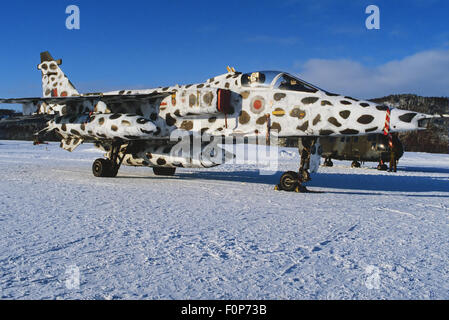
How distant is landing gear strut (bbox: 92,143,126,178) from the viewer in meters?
11.2

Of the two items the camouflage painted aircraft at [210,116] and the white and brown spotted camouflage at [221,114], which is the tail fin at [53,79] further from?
the white and brown spotted camouflage at [221,114]

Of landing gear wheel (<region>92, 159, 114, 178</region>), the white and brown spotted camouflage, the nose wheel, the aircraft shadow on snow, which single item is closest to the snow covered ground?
the nose wheel

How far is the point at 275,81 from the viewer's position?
8.69 meters

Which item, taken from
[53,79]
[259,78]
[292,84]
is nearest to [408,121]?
[292,84]

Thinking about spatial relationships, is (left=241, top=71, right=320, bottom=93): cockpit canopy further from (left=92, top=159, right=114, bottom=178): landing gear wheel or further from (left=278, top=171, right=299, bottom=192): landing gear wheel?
(left=92, top=159, right=114, bottom=178): landing gear wheel

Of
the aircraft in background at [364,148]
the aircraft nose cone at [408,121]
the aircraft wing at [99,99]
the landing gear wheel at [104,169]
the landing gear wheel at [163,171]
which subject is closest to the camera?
the aircraft nose cone at [408,121]

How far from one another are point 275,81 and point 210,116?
79.4 inches

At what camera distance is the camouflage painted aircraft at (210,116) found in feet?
25.4

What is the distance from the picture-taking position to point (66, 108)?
485 inches

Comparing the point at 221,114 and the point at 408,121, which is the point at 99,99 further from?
the point at 408,121

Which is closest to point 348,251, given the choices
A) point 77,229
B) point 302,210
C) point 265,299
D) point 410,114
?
point 265,299

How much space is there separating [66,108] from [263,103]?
24.5 feet

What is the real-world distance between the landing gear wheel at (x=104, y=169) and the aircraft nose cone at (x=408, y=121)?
8.32 m

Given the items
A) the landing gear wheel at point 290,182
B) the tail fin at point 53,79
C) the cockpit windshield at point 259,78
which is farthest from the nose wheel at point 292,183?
the tail fin at point 53,79
